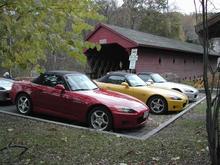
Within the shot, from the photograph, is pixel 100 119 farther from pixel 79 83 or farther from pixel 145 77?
pixel 145 77

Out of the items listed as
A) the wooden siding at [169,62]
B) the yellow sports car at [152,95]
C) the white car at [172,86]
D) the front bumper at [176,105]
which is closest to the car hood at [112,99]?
the yellow sports car at [152,95]

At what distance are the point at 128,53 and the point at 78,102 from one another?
18.4 metres

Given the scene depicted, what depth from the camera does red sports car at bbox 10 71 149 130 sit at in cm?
1054

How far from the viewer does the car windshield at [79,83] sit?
1176 centimetres

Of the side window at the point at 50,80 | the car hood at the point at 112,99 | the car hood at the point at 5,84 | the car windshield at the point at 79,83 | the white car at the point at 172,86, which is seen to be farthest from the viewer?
the white car at the point at 172,86

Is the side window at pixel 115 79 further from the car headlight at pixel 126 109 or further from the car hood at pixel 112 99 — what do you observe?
the car headlight at pixel 126 109

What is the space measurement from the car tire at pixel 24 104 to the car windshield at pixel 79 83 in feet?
4.84

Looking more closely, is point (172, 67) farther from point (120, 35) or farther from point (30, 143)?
point (30, 143)

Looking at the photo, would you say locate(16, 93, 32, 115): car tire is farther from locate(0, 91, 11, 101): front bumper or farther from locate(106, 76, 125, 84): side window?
locate(106, 76, 125, 84): side window

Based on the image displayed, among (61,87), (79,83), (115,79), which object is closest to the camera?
(61,87)

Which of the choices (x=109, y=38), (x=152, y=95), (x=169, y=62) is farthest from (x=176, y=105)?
(x=169, y=62)

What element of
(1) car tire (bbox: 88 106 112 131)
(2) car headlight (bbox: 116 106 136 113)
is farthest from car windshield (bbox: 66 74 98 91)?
(2) car headlight (bbox: 116 106 136 113)

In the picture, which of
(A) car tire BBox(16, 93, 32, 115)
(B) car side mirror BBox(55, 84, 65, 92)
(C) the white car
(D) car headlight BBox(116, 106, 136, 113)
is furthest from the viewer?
(C) the white car

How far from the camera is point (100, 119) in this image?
10.6 m
